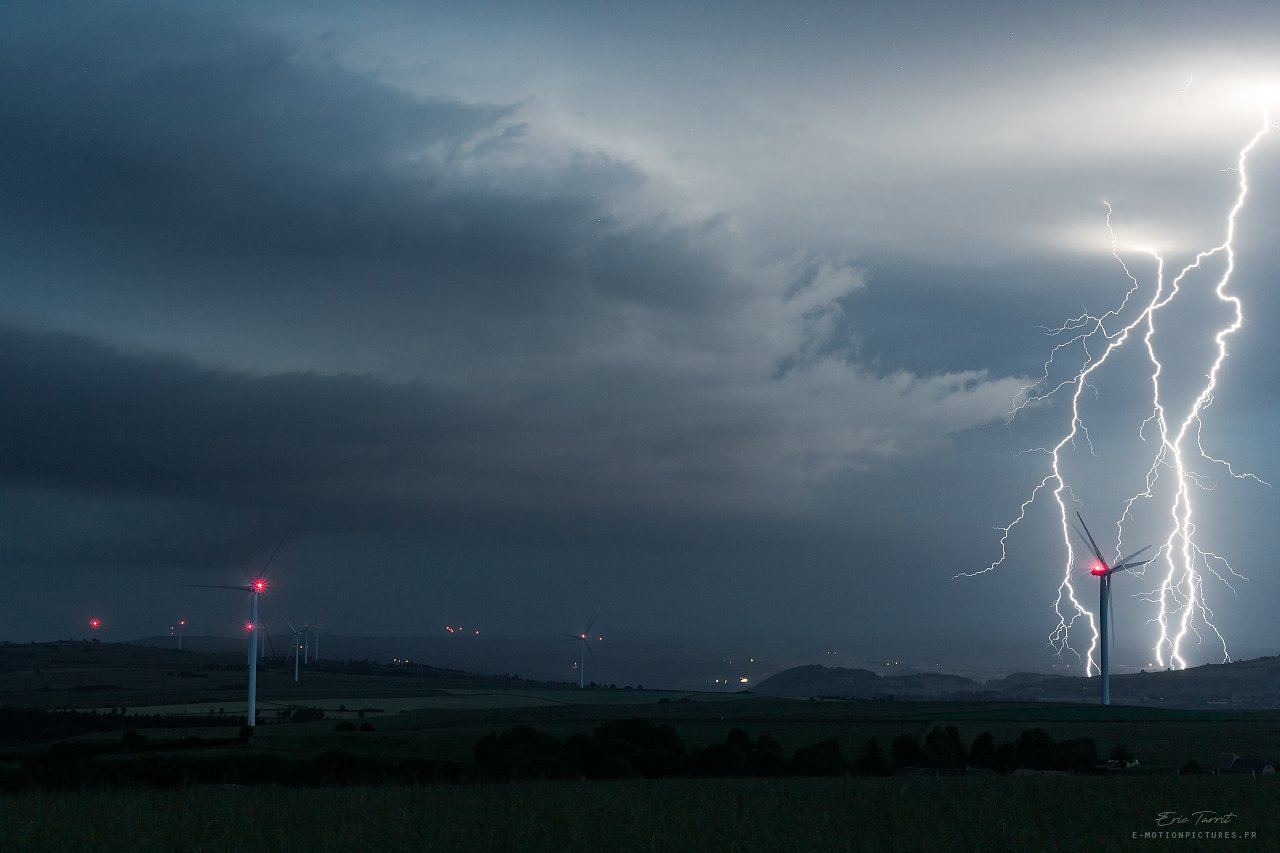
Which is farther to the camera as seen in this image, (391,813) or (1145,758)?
(1145,758)

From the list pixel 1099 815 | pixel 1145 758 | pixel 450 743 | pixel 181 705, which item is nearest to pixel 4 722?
pixel 181 705

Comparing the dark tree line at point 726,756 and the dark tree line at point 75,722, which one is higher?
the dark tree line at point 726,756

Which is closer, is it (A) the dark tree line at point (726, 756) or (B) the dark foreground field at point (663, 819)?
(B) the dark foreground field at point (663, 819)

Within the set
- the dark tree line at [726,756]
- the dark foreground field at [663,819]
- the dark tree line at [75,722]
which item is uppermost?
the dark foreground field at [663,819]

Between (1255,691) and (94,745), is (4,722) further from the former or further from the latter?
(1255,691)

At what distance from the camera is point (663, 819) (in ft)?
70.5

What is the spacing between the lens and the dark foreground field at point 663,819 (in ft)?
61.2

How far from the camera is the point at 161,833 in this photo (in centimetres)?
2003

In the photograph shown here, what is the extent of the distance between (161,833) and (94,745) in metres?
61.5
